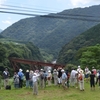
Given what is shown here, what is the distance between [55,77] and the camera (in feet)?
89.1

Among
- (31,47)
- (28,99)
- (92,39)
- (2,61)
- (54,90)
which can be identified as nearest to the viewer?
(28,99)

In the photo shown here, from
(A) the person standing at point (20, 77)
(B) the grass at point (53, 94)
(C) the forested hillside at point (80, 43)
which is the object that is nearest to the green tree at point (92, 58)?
(B) the grass at point (53, 94)

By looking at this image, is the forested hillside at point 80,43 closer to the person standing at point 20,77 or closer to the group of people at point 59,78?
the group of people at point 59,78

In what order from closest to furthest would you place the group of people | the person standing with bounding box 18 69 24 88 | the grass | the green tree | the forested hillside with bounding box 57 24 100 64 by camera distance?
the grass → the group of people → the person standing with bounding box 18 69 24 88 → the green tree → the forested hillside with bounding box 57 24 100 64

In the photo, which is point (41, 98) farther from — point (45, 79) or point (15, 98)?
point (45, 79)

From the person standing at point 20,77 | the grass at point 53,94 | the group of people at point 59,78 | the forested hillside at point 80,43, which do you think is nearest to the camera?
the grass at point 53,94

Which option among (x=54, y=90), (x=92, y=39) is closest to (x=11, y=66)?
(x=92, y=39)

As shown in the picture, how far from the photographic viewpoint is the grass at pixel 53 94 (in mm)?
21794

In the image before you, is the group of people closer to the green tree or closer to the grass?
the grass

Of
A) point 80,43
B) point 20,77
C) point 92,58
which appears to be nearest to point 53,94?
point 20,77

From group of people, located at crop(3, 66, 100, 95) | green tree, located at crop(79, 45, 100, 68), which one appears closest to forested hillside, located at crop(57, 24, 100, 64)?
green tree, located at crop(79, 45, 100, 68)

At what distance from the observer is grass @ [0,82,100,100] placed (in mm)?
21794

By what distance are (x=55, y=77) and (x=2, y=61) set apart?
2167 inches

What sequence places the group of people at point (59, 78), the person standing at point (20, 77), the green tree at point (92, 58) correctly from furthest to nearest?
the green tree at point (92, 58) < the person standing at point (20, 77) < the group of people at point (59, 78)
